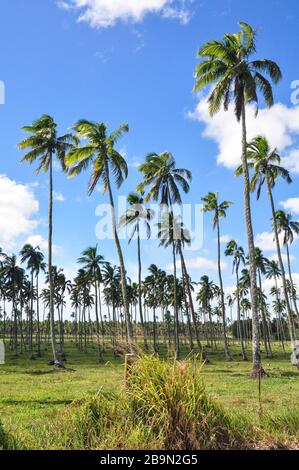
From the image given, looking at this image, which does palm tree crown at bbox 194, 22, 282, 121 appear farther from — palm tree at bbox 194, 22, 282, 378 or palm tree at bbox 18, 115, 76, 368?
palm tree at bbox 18, 115, 76, 368

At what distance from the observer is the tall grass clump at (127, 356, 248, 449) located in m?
6.20

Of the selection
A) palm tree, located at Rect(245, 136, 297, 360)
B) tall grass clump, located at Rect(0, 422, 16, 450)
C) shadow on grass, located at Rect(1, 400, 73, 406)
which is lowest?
shadow on grass, located at Rect(1, 400, 73, 406)

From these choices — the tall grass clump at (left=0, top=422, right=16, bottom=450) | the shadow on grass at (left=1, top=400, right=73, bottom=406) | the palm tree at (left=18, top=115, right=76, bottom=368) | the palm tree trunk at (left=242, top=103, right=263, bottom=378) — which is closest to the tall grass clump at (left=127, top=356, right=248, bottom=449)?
the tall grass clump at (left=0, top=422, right=16, bottom=450)

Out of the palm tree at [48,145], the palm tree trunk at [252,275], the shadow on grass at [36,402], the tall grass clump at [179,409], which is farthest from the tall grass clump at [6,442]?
the palm tree at [48,145]

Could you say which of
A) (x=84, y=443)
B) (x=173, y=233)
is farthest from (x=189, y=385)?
(x=173, y=233)

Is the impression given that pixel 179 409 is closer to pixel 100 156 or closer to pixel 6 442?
pixel 6 442

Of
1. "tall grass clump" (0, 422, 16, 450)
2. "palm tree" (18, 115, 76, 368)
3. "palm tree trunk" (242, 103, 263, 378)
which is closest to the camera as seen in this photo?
"tall grass clump" (0, 422, 16, 450)

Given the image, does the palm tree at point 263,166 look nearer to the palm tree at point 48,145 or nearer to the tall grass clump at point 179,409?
the palm tree at point 48,145

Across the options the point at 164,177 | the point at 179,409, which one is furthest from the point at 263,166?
A: the point at 179,409

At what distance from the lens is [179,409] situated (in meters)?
6.29

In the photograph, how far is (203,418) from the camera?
6301 millimetres

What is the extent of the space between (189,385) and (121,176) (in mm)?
26274
